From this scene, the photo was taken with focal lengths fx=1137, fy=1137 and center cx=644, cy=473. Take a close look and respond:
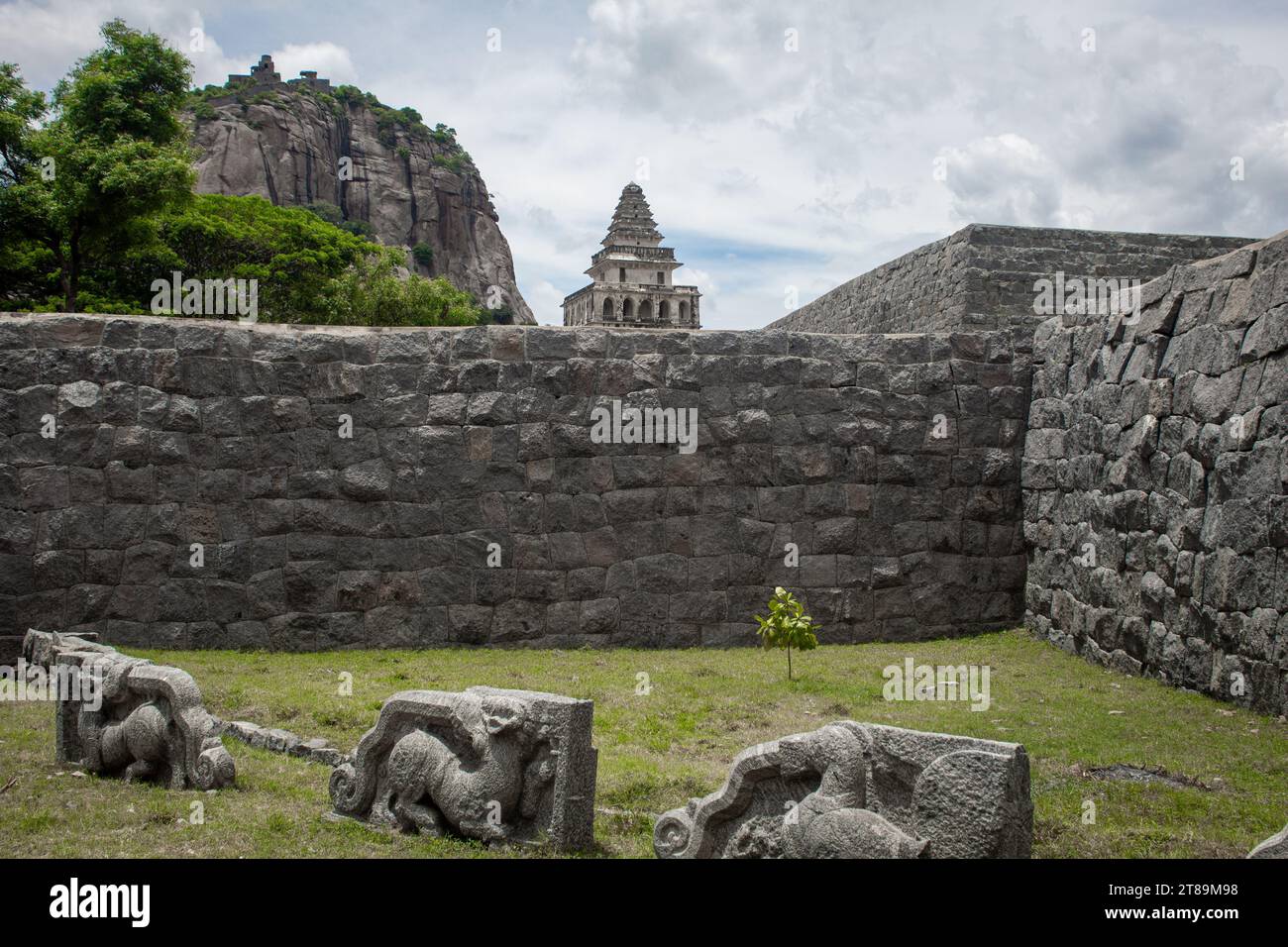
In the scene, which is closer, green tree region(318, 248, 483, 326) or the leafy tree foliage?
the leafy tree foliage

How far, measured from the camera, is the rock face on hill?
76.1 m

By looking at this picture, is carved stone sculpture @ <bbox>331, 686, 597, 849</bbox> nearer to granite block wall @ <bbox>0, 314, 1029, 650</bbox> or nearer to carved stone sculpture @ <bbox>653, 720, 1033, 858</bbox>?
carved stone sculpture @ <bbox>653, 720, 1033, 858</bbox>

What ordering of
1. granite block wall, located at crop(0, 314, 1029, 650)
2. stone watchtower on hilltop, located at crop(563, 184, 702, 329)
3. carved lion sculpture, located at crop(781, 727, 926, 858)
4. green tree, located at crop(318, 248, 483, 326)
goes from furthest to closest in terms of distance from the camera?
stone watchtower on hilltop, located at crop(563, 184, 702, 329) → green tree, located at crop(318, 248, 483, 326) → granite block wall, located at crop(0, 314, 1029, 650) → carved lion sculpture, located at crop(781, 727, 926, 858)

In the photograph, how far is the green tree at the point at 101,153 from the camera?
22.6 meters

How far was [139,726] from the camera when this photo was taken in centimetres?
562

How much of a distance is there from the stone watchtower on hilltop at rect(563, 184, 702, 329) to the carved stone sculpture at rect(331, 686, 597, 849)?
5332cm

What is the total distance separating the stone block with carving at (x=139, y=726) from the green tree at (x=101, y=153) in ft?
62.2

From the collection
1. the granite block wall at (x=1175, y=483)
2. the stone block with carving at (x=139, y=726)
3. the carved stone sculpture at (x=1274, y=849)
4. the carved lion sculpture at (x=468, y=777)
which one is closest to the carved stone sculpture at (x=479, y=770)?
the carved lion sculpture at (x=468, y=777)

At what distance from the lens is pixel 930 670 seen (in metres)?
8.55

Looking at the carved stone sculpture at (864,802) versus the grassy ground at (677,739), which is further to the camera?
the grassy ground at (677,739)

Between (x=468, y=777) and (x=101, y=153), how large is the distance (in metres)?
22.1

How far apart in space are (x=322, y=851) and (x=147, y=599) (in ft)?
18.4

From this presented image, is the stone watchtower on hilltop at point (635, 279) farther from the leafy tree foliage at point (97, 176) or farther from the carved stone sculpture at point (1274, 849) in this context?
the carved stone sculpture at point (1274, 849)

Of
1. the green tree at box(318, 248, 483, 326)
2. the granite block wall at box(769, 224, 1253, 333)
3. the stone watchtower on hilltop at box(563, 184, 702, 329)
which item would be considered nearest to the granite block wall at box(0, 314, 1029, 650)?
the granite block wall at box(769, 224, 1253, 333)
